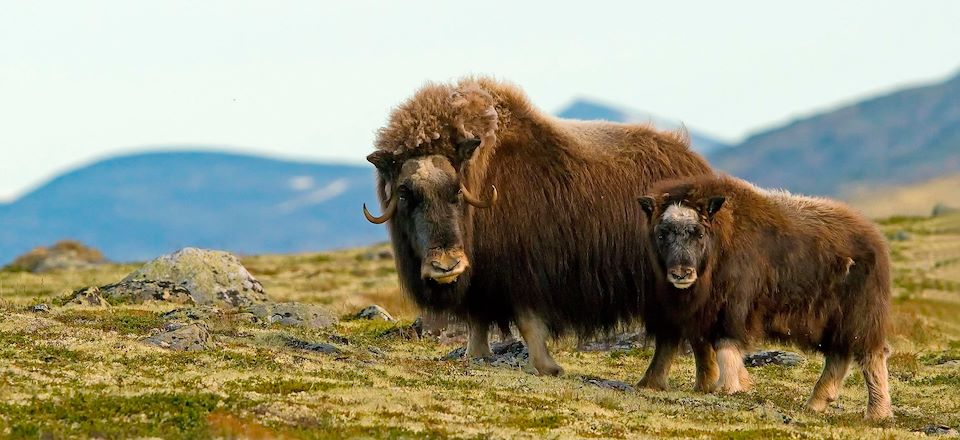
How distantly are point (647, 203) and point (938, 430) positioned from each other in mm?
3860

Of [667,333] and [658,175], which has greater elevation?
[658,175]

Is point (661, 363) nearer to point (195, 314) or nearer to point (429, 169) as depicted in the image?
point (429, 169)

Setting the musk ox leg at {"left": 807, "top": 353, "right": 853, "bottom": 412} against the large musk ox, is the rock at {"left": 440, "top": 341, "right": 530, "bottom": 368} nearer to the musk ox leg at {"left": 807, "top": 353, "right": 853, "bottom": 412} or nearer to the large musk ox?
the large musk ox

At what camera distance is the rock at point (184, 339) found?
1614 centimetres

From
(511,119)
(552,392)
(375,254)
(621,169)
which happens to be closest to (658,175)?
(621,169)

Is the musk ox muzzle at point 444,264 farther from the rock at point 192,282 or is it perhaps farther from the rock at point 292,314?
the rock at point 192,282

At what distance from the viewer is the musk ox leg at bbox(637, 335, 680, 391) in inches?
618

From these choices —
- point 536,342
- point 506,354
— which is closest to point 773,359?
point 506,354

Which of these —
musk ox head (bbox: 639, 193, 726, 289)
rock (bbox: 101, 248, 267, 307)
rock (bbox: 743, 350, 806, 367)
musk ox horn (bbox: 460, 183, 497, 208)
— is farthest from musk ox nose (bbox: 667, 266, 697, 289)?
rock (bbox: 101, 248, 267, 307)

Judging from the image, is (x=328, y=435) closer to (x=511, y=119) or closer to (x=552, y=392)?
(x=552, y=392)

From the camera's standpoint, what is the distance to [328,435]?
1133 cm

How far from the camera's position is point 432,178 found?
51.3ft

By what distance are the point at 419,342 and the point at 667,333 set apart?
6201mm

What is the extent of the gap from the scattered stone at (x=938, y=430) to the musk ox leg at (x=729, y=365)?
79.1 inches
